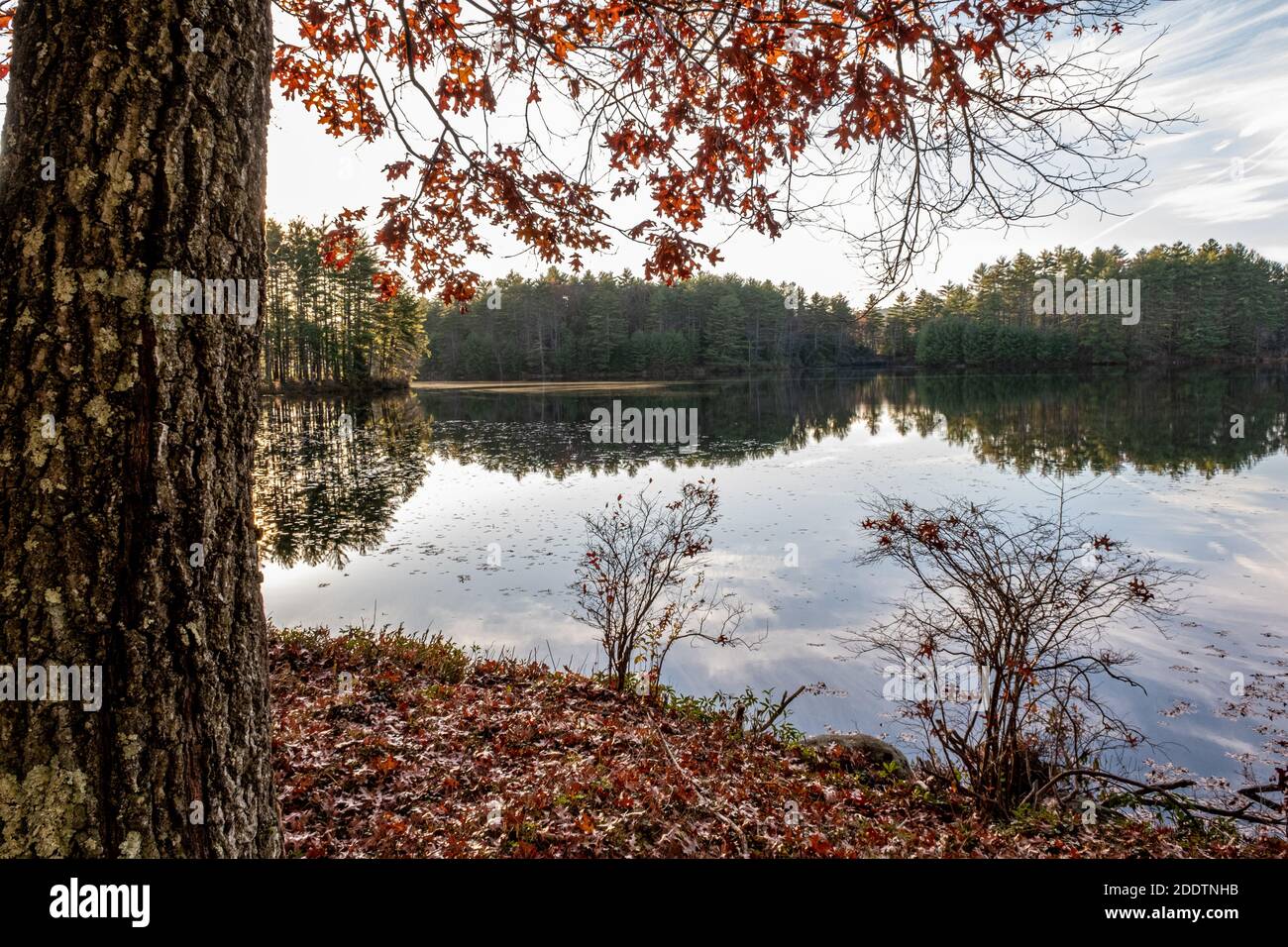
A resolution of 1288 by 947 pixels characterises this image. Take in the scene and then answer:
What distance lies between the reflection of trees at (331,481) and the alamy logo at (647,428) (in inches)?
331

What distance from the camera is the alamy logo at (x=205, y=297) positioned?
5.81 feet

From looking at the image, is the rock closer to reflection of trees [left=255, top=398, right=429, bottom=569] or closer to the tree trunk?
the tree trunk

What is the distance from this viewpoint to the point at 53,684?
1.67 metres

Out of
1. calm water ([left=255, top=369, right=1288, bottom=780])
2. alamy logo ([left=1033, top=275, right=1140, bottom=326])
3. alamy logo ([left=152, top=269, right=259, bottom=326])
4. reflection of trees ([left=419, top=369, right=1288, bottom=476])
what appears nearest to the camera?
alamy logo ([left=152, top=269, right=259, bottom=326])

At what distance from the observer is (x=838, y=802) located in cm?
527

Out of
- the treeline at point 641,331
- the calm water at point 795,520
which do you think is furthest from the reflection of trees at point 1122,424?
the treeline at point 641,331

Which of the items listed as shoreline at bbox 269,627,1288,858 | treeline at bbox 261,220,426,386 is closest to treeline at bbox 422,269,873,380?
treeline at bbox 261,220,426,386

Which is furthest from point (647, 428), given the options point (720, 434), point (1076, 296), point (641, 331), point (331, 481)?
point (641, 331)

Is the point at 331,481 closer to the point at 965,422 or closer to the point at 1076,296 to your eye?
the point at 1076,296

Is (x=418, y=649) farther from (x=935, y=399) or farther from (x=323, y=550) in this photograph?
(x=935, y=399)

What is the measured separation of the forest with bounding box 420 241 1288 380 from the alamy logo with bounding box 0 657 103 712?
227 ft
